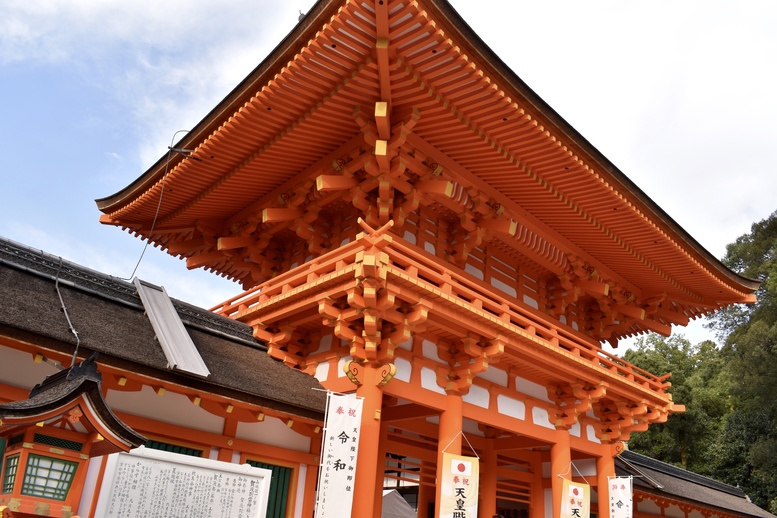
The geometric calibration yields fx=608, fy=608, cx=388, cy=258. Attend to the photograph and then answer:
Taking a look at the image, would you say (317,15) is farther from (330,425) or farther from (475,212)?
(330,425)

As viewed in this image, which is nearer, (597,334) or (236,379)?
(236,379)

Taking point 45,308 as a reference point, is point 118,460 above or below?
below

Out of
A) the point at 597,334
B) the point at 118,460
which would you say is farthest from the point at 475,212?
the point at 118,460

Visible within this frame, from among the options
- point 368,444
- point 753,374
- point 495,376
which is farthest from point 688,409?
point 368,444

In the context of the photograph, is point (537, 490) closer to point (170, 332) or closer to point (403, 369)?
point (403, 369)

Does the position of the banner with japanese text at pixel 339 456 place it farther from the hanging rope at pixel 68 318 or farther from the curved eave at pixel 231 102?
the curved eave at pixel 231 102

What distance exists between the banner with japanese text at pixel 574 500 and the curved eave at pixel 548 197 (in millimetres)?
4727

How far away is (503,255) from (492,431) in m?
3.67

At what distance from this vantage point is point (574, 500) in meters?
11.0

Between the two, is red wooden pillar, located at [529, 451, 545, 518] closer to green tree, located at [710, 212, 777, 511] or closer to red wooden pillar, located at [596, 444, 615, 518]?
red wooden pillar, located at [596, 444, 615, 518]

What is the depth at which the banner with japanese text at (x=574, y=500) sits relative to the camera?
10.9m

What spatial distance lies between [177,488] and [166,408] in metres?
2.55

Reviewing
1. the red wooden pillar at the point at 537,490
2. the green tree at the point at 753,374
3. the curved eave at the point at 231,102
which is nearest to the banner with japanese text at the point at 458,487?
the red wooden pillar at the point at 537,490

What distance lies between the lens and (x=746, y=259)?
31.3 m
